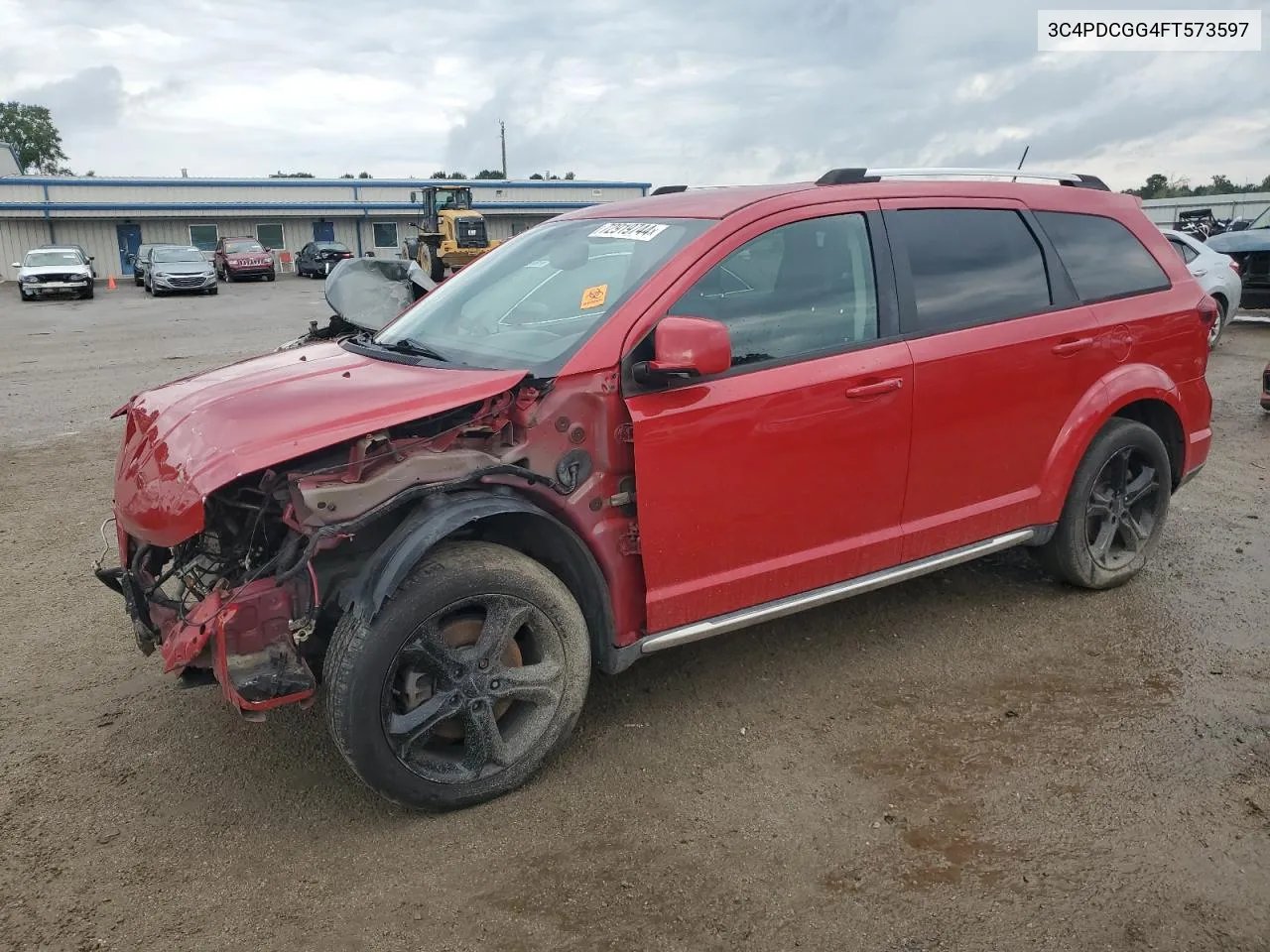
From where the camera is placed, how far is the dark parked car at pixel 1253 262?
1367cm

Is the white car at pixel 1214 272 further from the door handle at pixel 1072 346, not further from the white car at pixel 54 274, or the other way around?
the white car at pixel 54 274

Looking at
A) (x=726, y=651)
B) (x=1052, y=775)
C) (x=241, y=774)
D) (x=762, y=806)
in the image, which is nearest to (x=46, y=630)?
(x=241, y=774)

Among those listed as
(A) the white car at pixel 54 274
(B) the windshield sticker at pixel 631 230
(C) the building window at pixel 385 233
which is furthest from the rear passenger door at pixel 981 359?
(C) the building window at pixel 385 233

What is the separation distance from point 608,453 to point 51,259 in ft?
98.1

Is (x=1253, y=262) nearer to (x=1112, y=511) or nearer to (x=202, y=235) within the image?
(x=1112, y=511)

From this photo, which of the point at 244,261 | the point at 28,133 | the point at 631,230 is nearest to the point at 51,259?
the point at 244,261

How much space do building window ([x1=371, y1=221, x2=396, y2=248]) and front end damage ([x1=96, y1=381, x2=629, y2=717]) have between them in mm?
49511

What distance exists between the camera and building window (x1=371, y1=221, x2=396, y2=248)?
49.7 metres

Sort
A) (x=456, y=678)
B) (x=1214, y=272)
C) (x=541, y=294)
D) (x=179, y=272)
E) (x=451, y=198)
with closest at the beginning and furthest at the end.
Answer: (x=456, y=678)
(x=541, y=294)
(x=1214, y=272)
(x=179, y=272)
(x=451, y=198)

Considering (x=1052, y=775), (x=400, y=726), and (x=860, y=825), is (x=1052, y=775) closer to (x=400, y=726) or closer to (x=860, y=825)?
(x=860, y=825)

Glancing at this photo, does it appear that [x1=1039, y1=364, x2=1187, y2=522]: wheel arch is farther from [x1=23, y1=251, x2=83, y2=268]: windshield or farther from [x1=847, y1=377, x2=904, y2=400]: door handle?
[x1=23, y1=251, x2=83, y2=268]: windshield

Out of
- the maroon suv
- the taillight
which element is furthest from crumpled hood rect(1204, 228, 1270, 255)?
the maroon suv

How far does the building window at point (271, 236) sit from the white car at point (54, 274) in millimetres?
19603

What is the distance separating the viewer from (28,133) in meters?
81.8
